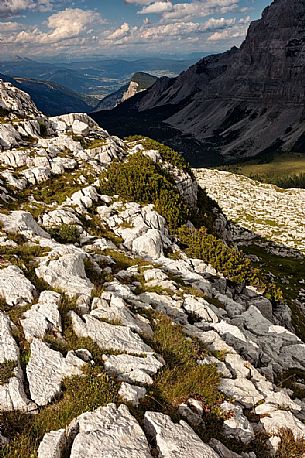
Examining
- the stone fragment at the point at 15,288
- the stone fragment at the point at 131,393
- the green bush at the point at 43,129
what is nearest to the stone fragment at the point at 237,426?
the stone fragment at the point at 131,393

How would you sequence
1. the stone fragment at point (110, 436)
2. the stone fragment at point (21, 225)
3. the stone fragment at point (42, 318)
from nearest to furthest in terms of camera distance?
→ the stone fragment at point (110, 436), the stone fragment at point (42, 318), the stone fragment at point (21, 225)

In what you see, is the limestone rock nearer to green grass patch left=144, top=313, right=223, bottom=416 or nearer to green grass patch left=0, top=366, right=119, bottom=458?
green grass patch left=144, top=313, right=223, bottom=416

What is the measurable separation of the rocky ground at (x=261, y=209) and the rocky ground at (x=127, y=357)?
5075 centimetres

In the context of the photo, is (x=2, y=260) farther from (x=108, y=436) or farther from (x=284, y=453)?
(x=284, y=453)

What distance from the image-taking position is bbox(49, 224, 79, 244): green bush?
24.3 metres

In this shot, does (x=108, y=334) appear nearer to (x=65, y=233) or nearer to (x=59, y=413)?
(x=59, y=413)

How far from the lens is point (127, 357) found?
38.6 feet

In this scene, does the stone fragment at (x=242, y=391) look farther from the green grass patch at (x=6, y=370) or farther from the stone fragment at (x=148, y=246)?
the stone fragment at (x=148, y=246)

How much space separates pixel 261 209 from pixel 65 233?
76.4 metres

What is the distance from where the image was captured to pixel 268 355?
1797cm

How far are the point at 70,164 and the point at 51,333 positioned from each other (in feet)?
84.0

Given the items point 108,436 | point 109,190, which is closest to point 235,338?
point 108,436

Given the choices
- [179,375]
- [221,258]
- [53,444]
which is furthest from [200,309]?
[221,258]

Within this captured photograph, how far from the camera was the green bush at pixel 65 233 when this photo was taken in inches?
957
